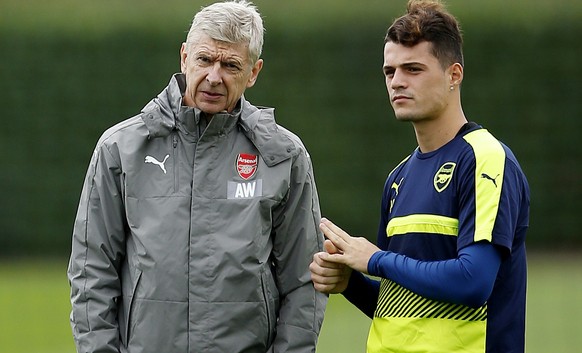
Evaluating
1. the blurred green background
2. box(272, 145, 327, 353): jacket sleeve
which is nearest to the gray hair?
box(272, 145, 327, 353): jacket sleeve

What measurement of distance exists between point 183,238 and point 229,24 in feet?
2.42

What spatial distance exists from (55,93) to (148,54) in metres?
1.20

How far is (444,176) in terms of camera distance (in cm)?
355

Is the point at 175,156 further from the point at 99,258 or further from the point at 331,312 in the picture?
the point at 331,312

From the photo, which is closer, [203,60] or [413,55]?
[413,55]

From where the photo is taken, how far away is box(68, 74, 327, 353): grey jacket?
381 cm

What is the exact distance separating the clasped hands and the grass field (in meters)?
4.60

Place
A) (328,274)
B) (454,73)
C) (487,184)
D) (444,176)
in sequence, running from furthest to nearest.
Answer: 1. (328,274)
2. (454,73)
3. (444,176)
4. (487,184)

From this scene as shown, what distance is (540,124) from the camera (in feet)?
44.6

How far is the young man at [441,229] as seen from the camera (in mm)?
3402

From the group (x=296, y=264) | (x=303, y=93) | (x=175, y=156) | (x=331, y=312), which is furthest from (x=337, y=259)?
(x=303, y=93)

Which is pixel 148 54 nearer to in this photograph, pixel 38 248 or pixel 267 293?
pixel 38 248

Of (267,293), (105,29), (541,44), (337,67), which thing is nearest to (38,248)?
(105,29)

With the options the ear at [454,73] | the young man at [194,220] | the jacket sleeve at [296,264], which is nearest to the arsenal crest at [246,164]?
the young man at [194,220]
